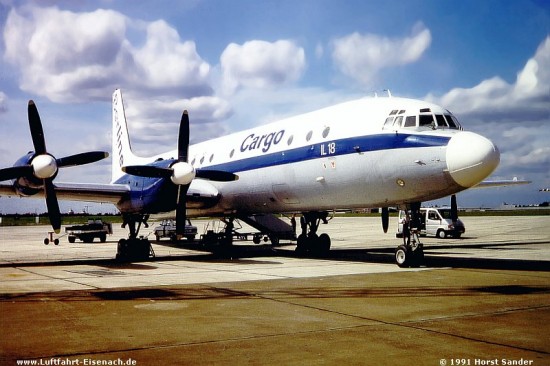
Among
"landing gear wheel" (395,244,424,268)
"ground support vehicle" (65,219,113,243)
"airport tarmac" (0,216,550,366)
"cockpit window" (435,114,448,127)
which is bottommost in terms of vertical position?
"airport tarmac" (0,216,550,366)

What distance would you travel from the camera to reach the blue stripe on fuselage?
47.8 ft

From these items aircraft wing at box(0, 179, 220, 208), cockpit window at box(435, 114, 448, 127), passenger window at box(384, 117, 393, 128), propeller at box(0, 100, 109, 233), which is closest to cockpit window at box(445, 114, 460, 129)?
cockpit window at box(435, 114, 448, 127)

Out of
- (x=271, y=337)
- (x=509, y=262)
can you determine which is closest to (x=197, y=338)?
(x=271, y=337)

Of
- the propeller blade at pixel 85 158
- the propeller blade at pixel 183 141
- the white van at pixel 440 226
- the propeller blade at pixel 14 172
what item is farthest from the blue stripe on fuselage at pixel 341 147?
the white van at pixel 440 226

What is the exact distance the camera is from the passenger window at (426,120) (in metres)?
15.0

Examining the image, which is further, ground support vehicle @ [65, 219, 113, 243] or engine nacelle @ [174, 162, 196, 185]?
ground support vehicle @ [65, 219, 113, 243]

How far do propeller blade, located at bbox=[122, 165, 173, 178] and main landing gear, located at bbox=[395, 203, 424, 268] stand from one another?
793 centimetres

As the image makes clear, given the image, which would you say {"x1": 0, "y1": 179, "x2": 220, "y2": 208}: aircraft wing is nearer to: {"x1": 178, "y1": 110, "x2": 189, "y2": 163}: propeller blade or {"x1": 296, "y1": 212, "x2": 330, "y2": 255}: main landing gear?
{"x1": 178, "y1": 110, "x2": 189, "y2": 163}: propeller blade

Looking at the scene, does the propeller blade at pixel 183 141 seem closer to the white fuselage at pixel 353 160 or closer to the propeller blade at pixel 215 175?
the propeller blade at pixel 215 175

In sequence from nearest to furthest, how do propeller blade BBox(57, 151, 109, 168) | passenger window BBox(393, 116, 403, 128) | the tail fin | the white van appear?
passenger window BBox(393, 116, 403, 128) < propeller blade BBox(57, 151, 109, 168) < the tail fin < the white van

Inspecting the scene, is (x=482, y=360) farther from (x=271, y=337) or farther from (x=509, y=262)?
(x=509, y=262)

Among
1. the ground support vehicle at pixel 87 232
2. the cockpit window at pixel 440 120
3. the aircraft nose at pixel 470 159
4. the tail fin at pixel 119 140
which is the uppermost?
the tail fin at pixel 119 140

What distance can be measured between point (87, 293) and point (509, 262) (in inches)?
515

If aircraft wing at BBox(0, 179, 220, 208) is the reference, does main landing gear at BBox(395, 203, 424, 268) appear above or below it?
below
